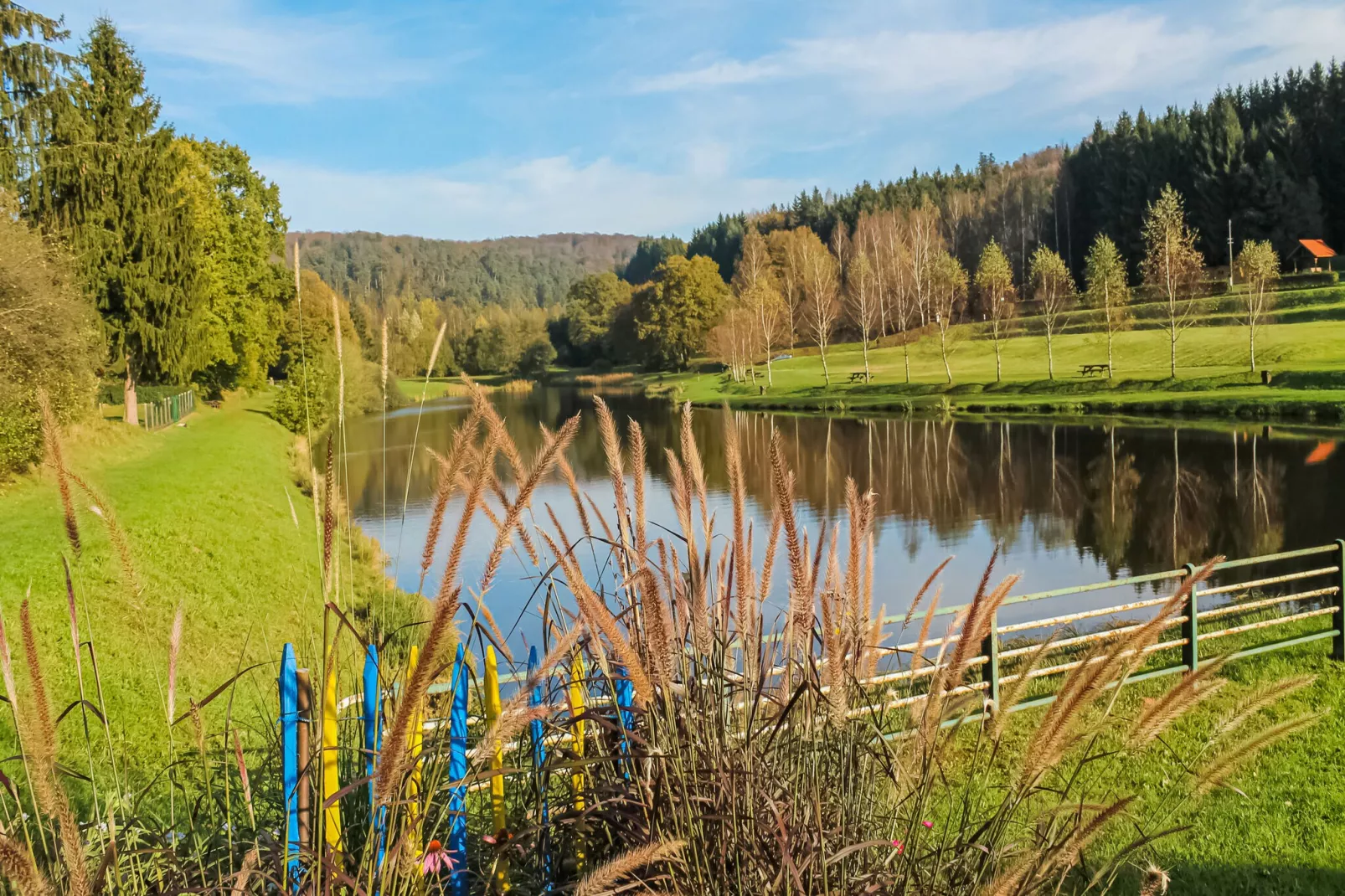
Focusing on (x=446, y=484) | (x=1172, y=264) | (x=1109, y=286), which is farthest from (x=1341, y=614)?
(x=1109, y=286)

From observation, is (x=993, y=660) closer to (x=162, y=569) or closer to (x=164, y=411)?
(x=162, y=569)

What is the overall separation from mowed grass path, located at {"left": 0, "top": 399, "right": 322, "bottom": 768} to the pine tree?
4.55 metres

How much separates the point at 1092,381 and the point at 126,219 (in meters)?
35.0

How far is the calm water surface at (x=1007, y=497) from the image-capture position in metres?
14.8

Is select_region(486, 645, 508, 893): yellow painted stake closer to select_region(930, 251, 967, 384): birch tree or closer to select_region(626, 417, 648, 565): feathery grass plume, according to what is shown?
select_region(626, 417, 648, 565): feathery grass plume

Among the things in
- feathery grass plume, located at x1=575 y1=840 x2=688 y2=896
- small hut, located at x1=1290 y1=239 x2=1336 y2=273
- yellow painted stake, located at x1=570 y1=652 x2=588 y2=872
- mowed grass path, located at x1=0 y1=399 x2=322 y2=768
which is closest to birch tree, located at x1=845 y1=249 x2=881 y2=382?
small hut, located at x1=1290 y1=239 x2=1336 y2=273

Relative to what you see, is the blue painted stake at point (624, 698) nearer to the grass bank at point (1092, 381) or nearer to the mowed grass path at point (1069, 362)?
the grass bank at point (1092, 381)

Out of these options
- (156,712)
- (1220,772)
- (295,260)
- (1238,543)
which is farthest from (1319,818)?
(1238,543)

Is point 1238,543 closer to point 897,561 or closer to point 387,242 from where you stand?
point 897,561

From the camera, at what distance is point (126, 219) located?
87.8ft

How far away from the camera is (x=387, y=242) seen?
179875 millimetres

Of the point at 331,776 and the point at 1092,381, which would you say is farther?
the point at 1092,381

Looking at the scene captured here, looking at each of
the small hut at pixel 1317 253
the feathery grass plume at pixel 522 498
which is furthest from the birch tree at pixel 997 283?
the feathery grass plume at pixel 522 498

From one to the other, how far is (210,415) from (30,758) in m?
40.3
